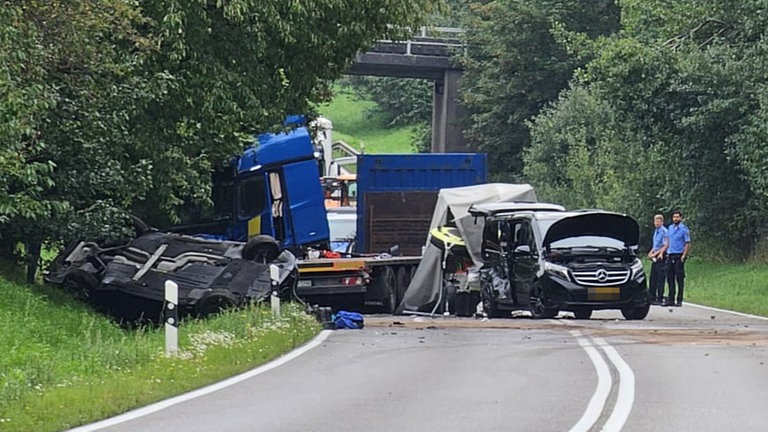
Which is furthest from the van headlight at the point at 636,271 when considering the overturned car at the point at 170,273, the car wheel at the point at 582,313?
the overturned car at the point at 170,273

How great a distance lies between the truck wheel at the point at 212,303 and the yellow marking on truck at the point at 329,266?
4.07 m

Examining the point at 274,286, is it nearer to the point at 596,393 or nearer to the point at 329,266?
the point at 329,266

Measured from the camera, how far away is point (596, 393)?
1227 cm

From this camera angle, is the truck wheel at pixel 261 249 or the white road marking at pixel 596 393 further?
the truck wheel at pixel 261 249

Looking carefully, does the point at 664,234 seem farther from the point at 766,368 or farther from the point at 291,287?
the point at 766,368

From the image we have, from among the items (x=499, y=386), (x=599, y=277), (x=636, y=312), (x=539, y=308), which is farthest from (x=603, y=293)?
(x=499, y=386)

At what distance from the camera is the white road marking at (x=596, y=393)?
1044 centimetres

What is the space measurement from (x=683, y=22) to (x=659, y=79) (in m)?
1.64

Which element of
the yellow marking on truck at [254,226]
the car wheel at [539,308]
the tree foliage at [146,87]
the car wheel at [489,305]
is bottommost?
the car wheel at [489,305]

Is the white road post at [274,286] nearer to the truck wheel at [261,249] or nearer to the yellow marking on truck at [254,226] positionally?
A: the truck wheel at [261,249]

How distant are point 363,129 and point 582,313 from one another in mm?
91106

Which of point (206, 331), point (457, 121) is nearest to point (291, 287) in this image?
point (206, 331)

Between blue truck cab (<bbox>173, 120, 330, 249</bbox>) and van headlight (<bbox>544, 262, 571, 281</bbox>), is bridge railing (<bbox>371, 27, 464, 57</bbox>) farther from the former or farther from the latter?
van headlight (<bbox>544, 262, 571, 281</bbox>)

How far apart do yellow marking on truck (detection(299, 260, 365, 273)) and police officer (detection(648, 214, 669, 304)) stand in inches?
264
